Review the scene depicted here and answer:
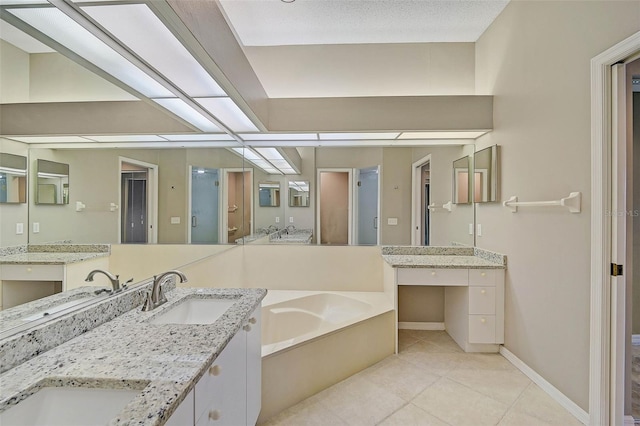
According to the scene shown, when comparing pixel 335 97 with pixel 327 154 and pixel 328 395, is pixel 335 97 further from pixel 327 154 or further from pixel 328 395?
pixel 328 395

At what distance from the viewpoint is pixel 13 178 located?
0.82 metres

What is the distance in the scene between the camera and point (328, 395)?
1.91m

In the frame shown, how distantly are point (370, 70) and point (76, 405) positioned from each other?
329 centimetres

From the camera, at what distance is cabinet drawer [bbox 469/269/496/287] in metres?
2.42

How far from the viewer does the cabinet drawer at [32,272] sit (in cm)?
82

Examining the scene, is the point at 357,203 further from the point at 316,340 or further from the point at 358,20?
the point at 358,20

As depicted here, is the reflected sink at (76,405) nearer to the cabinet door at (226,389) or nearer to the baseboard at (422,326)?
the cabinet door at (226,389)

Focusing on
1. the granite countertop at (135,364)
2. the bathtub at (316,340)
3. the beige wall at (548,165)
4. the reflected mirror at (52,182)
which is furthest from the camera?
the bathtub at (316,340)

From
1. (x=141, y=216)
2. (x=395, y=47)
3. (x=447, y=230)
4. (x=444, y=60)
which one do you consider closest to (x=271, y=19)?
(x=395, y=47)

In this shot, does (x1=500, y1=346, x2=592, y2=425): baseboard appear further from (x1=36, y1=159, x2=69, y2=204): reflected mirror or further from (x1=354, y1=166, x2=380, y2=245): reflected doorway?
(x1=36, y1=159, x2=69, y2=204): reflected mirror

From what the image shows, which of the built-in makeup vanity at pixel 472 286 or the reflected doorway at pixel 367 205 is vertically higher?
the reflected doorway at pixel 367 205

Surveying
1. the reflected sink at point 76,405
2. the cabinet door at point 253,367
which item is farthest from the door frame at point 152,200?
the reflected sink at point 76,405

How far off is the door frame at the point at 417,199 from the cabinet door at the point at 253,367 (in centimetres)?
212

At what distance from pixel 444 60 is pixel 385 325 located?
111 inches
